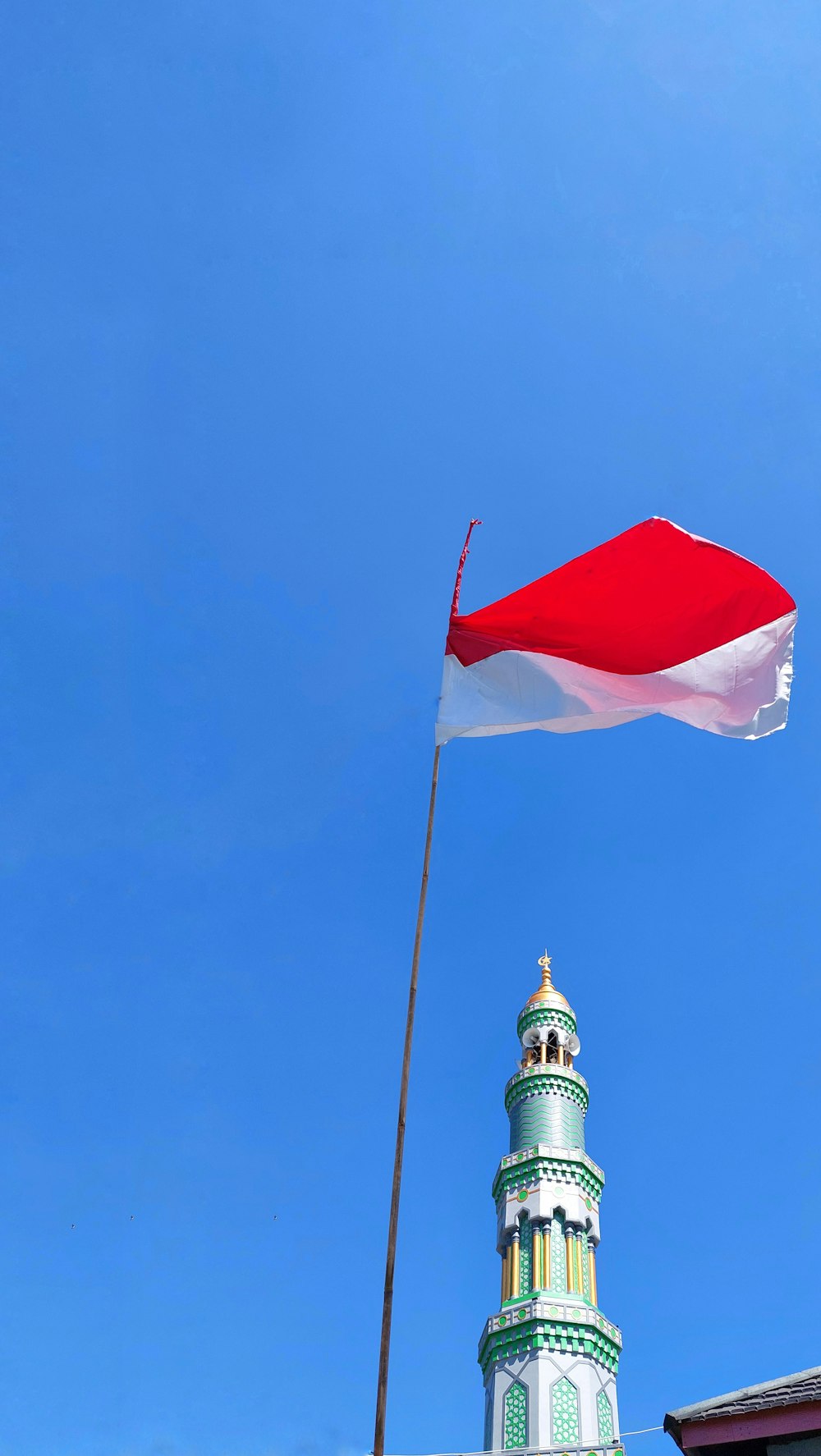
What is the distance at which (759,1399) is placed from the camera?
318 inches

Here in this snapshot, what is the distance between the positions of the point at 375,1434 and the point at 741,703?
7.91 m

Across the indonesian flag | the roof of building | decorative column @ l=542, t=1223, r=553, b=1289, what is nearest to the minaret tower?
decorative column @ l=542, t=1223, r=553, b=1289

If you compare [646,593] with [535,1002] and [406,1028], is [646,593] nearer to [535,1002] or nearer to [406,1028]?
[406,1028]

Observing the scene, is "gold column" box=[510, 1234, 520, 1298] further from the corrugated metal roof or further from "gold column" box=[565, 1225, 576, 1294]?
the corrugated metal roof

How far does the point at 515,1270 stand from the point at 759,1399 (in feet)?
82.9

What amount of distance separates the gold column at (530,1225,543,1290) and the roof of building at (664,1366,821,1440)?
23.9m

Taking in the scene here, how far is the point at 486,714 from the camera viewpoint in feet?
37.8

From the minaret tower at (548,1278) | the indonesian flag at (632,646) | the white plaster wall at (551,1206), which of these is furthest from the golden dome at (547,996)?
the indonesian flag at (632,646)

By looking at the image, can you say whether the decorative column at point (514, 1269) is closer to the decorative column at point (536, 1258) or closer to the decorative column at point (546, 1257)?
the decorative column at point (536, 1258)

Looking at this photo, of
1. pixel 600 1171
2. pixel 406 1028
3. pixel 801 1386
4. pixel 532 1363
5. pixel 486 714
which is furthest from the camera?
pixel 600 1171

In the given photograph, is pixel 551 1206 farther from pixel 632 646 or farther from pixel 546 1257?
pixel 632 646

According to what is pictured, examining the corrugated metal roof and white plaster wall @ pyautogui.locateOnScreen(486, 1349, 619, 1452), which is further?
white plaster wall @ pyautogui.locateOnScreen(486, 1349, 619, 1452)

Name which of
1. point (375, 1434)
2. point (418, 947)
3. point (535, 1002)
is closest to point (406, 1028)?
point (418, 947)

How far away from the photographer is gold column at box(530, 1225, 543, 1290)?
30156mm
